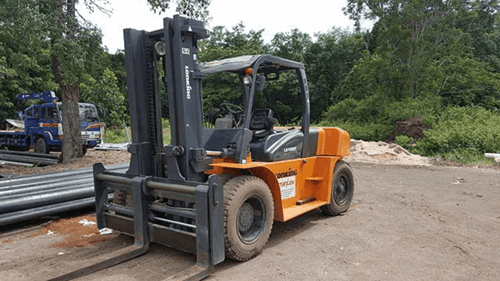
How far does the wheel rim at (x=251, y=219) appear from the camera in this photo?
177 inches

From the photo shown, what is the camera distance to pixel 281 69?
591cm

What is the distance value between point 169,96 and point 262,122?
1.69 m

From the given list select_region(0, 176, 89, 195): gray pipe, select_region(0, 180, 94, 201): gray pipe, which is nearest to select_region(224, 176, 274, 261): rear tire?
select_region(0, 180, 94, 201): gray pipe

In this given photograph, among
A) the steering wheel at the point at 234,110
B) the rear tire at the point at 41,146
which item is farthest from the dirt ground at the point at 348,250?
the rear tire at the point at 41,146

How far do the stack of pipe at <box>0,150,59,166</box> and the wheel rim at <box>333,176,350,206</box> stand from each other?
11.6 metres

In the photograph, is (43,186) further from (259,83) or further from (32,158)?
(32,158)

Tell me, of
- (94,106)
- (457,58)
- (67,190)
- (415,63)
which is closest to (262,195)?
(67,190)

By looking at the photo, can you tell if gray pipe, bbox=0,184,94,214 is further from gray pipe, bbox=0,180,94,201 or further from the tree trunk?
the tree trunk

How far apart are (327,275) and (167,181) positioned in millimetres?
2097

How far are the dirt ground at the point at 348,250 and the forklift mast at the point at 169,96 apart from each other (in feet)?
3.75

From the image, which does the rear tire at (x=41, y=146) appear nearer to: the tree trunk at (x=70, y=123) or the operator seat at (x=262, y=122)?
the tree trunk at (x=70, y=123)

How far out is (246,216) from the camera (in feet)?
15.0

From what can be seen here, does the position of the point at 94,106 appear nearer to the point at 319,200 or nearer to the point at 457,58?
the point at 319,200

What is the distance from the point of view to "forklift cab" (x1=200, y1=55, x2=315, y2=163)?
16.0ft
